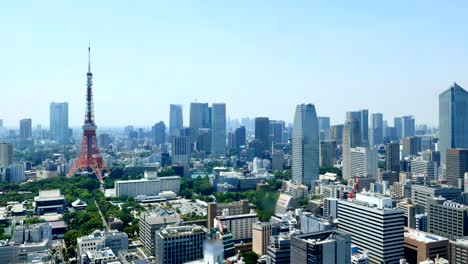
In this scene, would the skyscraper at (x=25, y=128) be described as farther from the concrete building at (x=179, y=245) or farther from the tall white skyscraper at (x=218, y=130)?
the concrete building at (x=179, y=245)

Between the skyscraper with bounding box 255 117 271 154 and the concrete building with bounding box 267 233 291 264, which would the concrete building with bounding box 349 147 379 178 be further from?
the concrete building with bounding box 267 233 291 264

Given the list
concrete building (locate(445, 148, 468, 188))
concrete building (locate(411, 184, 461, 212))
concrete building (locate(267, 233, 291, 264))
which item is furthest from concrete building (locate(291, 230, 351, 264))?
concrete building (locate(445, 148, 468, 188))

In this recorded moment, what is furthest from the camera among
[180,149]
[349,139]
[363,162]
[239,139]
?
[239,139]

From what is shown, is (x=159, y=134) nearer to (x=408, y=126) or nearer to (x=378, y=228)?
(x=408, y=126)

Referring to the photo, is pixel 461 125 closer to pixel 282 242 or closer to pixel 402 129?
pixel 402 129

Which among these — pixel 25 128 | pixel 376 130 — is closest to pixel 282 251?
pixel 376 130

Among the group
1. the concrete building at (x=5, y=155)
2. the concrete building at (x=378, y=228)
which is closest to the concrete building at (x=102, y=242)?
the concrete building at (x=378, y=228)
